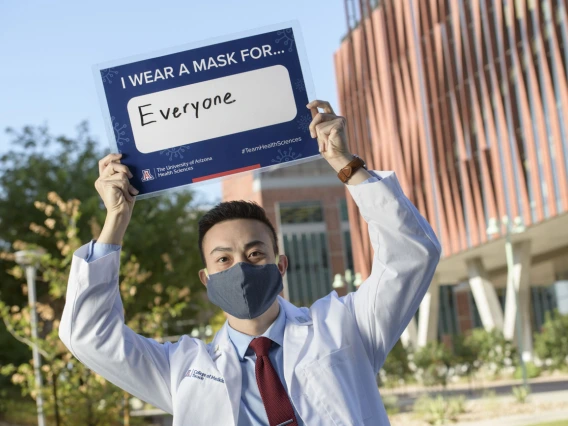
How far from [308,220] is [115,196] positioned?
80.0 metres

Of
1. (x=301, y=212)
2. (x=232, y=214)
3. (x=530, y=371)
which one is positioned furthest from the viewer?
(x=301, y=212)

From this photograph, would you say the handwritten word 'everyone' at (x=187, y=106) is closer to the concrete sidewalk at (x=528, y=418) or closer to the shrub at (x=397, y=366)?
the concrete sidewalk at (x=528, y=418)

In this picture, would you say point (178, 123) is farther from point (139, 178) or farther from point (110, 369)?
point (110, 369)

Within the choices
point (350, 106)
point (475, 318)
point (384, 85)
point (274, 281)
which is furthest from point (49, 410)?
point (475, 318)

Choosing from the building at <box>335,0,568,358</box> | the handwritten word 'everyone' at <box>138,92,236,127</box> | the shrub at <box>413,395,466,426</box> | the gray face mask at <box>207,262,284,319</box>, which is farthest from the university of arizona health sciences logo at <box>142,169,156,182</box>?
the building at <box>335,0,568,358</box>

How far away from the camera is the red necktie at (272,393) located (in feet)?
9.77

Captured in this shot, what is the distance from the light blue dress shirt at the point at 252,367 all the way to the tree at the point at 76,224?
28.3 m

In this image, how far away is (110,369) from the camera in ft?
10.7

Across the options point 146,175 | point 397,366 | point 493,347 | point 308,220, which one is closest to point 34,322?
point 146,175

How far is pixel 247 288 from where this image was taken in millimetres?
3162

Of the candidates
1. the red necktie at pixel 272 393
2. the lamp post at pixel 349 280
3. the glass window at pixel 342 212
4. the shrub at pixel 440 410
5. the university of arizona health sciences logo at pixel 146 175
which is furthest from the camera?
the glass window at pixel 342 212

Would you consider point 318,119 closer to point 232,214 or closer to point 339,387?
point 232,214

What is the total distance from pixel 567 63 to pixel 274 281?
103ft

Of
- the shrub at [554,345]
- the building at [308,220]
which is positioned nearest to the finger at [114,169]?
the shrub at [554,345]
